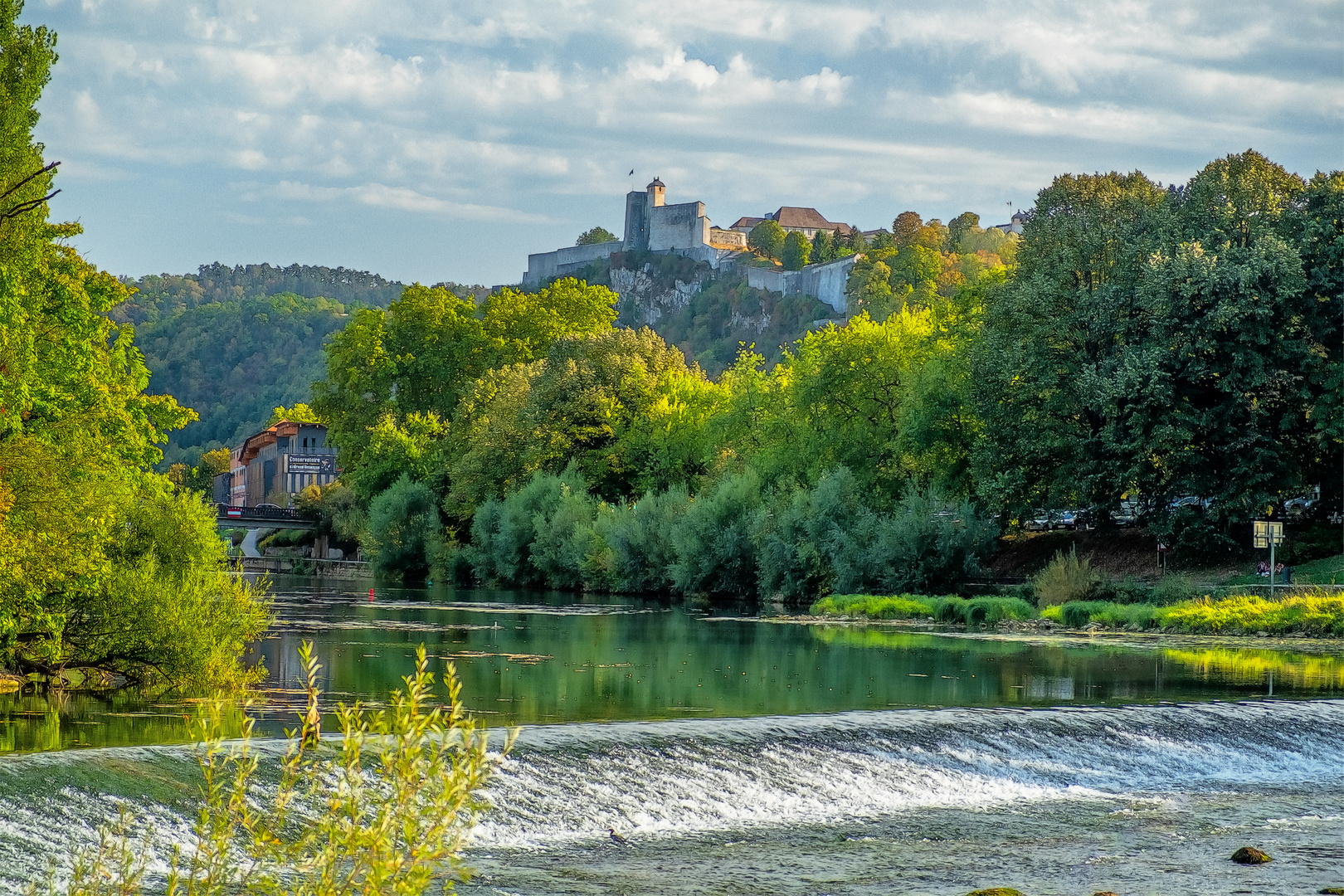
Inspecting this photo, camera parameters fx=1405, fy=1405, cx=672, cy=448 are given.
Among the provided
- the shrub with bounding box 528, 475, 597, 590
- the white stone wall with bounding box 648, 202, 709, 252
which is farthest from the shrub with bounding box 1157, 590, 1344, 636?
the white stone wall with bounding box 648, 202, 709, 252

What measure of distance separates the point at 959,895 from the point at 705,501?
37720mm

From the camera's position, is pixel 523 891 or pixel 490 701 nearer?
pixel 523 891

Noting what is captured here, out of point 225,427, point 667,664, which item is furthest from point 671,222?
point 667,664

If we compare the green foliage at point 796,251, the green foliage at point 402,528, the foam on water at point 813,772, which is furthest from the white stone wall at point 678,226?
the foam on water at point 813,772

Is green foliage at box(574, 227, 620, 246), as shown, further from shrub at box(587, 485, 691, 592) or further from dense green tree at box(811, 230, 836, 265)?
shrub at box(587, 485, 691, 592)

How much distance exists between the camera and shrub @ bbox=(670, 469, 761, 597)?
47812mm

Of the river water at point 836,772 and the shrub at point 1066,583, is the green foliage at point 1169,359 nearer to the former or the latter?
the shrub at point 1066,583

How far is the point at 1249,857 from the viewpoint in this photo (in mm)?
12492

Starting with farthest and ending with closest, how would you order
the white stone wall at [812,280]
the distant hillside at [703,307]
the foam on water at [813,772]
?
the distant hillside at [703,307] < the white stone wall at [812,280] < the foam on water at [813,772]

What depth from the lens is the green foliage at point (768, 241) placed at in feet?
582

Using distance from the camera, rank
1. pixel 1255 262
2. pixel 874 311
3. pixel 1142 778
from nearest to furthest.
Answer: pixel 1142 778
pixel 1255 262
pixel 874 311

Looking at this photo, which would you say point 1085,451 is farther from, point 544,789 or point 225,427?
point 225,427

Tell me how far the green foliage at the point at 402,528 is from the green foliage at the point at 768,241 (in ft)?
383

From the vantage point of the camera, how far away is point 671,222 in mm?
185250
